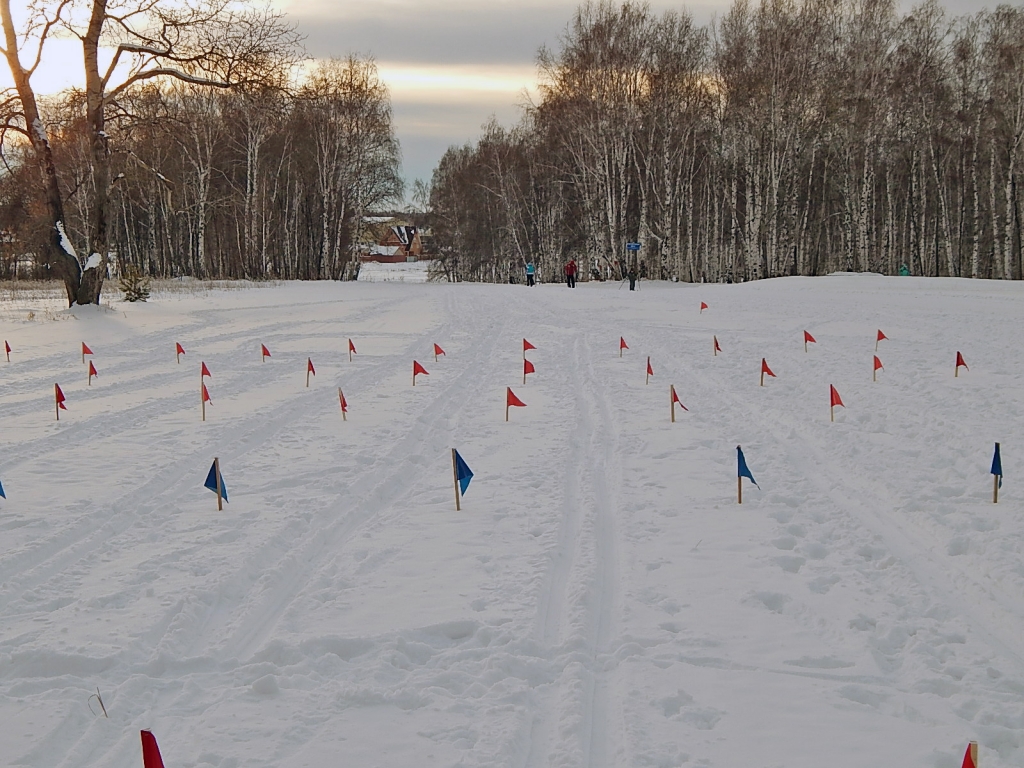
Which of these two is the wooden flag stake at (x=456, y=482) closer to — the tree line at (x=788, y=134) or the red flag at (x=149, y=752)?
the red flag at (x=149, y=752)

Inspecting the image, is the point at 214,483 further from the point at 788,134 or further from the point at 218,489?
the point at 788,134

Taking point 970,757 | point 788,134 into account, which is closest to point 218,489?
point 970,757

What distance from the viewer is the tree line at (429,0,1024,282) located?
119ft

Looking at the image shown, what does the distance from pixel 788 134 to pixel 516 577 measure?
36.3m

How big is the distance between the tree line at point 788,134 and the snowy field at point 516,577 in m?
28.5

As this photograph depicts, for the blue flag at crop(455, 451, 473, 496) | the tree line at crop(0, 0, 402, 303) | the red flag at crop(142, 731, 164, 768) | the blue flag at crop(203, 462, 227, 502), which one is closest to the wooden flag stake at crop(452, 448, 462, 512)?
the blue flag at crop(455, 451, 473, 496)

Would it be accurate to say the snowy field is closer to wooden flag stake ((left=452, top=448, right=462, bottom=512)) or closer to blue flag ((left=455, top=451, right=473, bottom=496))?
wooden flag stake ((left=452, top=448, right=462, bottom=512))

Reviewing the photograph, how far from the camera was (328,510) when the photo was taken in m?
6.73

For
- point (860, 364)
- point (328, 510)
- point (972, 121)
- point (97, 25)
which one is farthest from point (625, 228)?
point (328, 510)

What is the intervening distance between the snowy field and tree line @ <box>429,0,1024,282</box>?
93.5ft

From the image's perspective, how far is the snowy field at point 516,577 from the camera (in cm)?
373

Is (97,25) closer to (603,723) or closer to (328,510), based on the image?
(328,510)

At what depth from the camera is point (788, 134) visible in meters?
37.3

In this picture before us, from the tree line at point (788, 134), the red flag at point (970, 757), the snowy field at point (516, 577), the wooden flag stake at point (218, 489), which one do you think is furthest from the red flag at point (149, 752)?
the tree line at point (788, 134)
